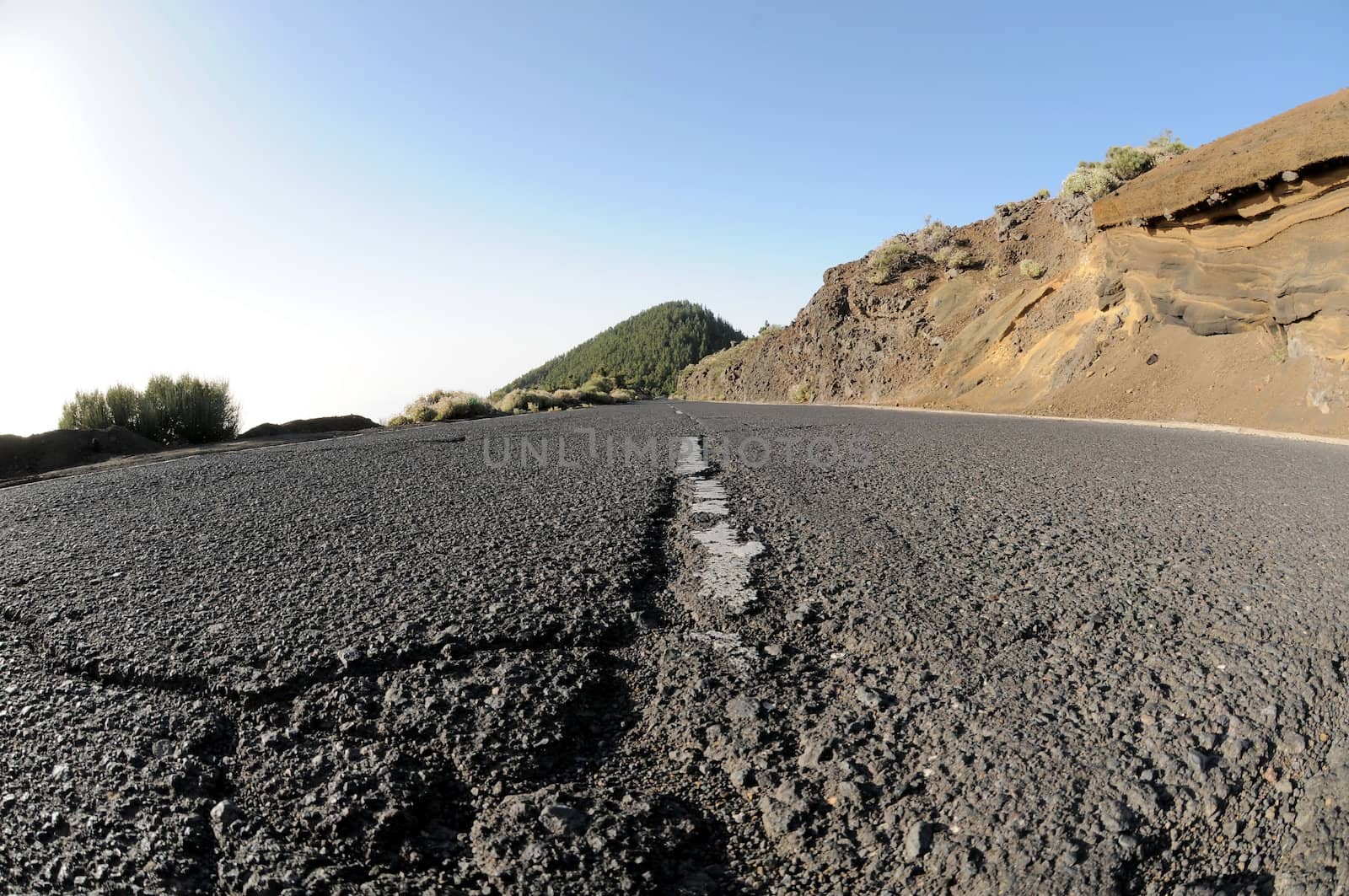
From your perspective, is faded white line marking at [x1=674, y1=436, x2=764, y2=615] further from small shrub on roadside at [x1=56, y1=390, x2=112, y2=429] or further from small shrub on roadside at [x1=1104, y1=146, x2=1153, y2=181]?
small shrub on roadside at [x1=1104, y1=146, x2=1153, y2=181]

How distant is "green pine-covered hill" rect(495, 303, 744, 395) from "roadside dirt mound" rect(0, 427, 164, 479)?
9257 centimetres

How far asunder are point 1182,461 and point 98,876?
6.60m

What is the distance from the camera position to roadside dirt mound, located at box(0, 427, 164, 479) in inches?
324

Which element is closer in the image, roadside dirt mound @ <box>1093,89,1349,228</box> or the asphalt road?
the asphalt road

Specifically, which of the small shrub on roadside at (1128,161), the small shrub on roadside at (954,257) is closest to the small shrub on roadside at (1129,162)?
the small shrub on roadside at (1128,161)

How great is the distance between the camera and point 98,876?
1.21 metres

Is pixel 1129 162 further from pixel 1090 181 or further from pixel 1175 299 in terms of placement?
pixel 1175 299

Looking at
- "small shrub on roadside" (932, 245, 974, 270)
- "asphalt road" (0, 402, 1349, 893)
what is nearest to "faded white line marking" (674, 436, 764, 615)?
"asphalt road" (0, 402, 1349, 893)

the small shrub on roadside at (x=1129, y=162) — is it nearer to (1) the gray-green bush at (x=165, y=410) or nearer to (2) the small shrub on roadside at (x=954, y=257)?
(2) the small shrub on roadside at (x=954, y=257)

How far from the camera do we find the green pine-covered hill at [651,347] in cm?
11375

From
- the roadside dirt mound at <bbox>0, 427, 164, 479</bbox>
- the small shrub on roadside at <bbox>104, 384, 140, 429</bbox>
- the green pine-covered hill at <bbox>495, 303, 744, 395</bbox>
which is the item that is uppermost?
the green pine-covered hill at <bbox>495, 303, 744, 395</bbox>

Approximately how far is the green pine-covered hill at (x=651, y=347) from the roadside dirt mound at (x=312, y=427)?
289 ft

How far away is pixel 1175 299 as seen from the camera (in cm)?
1389

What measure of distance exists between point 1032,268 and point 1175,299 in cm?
890
